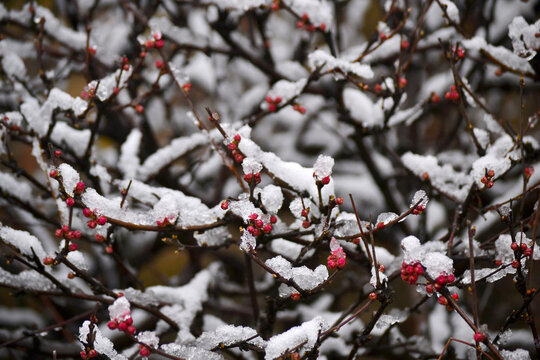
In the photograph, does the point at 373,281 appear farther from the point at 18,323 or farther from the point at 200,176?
the point at 18,323

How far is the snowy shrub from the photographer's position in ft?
5.45

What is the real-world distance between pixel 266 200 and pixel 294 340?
614mm

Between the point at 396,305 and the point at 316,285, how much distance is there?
177 inches

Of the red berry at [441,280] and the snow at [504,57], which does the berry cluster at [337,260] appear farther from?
the snow at [504,57]

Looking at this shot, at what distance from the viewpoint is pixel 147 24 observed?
2820 millimetres

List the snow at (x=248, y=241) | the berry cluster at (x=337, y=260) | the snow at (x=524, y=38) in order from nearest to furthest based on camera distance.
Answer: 1. the berry cluster at (x=337, y=260)
2. the snow at (x=248, y=241)
3. the snow at (x=524, y=38)

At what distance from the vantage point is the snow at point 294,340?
60.6 inches

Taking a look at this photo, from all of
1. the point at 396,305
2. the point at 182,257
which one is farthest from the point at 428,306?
the point at 182,257

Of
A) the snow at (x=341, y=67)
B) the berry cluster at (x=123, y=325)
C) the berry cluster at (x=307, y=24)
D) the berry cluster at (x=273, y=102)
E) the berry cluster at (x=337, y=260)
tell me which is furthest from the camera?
the berry cluster at (x=307, y=24)

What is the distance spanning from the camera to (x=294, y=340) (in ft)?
5.16

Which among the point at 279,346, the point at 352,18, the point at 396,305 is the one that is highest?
the point at 352,18

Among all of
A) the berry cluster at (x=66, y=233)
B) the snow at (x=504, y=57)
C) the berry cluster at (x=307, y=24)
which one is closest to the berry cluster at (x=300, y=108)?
the berry cluster at (x=307, y=24)

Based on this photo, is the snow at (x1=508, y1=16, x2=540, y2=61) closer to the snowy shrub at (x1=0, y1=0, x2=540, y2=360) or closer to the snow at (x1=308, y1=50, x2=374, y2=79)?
the snowy shrub at (x1=0, y1=0, x2=540, y2=360)

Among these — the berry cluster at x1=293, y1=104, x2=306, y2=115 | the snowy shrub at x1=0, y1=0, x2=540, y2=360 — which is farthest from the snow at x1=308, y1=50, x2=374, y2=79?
the berry cluster at x1=293, y1=104, x2=306, y2=115
